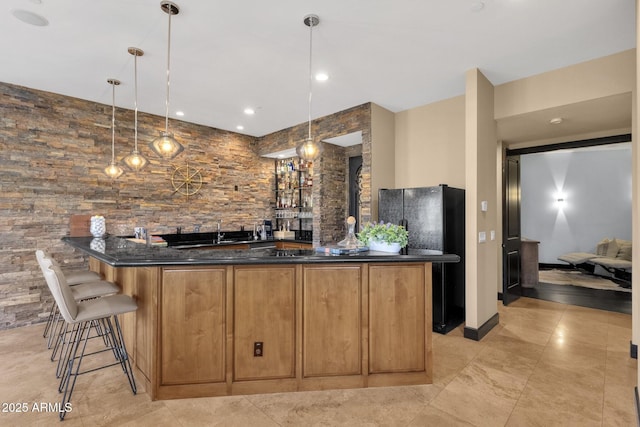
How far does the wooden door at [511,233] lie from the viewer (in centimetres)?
507

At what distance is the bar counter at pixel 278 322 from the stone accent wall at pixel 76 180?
249 cm

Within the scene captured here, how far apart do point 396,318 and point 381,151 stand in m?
2.91

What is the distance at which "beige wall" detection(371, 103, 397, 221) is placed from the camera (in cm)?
471

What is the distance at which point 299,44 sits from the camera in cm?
316

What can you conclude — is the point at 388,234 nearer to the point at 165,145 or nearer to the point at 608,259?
the point at 165,145

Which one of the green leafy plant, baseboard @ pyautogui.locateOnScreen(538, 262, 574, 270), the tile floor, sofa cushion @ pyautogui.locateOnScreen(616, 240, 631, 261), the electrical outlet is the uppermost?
the green leafy plant

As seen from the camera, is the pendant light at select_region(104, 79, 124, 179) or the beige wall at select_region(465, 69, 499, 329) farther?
the pendant light at select_region(104, 79, 124, 179)

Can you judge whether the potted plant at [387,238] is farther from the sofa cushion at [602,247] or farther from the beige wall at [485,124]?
the sofa cushion at [602,247]

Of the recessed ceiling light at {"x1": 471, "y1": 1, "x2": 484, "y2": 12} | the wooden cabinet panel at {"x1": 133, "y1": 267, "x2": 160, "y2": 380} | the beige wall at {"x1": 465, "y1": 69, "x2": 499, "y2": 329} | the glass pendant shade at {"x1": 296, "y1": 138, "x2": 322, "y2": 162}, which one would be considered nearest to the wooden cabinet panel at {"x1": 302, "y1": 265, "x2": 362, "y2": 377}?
the wooden cabinet panel at {"x1": 133, "y1": 267, "x2": 160, "y2": 380}

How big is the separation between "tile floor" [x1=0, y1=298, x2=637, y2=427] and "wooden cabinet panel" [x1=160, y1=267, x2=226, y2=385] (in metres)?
0.21

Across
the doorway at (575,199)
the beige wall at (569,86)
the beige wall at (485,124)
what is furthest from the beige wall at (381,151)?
the doorway at (575,199)

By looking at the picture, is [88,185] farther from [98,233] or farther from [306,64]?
[306,64]

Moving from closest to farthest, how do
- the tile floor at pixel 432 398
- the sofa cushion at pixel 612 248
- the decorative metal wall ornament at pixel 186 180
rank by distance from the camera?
1. the tile floor at pixel 432 398
2. the decorative metal wall ornament at pixel 186 180
3. the sofa cushion at pixel 612 248

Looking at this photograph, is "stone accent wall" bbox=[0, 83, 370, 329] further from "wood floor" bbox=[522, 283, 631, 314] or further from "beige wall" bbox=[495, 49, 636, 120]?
"wood floor" bbox=[522, 283, 631, 314]
